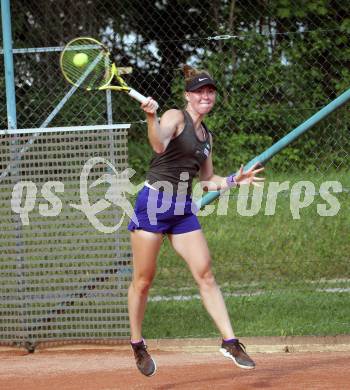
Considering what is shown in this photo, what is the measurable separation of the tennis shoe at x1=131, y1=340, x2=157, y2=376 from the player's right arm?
137cm

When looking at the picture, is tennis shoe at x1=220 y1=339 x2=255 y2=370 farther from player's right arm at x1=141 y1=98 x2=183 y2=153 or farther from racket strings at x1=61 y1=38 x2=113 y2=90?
racket strings at x1=61 y1=38 x2=113 y2=90

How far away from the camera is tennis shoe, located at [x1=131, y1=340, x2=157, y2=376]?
21.4 feet

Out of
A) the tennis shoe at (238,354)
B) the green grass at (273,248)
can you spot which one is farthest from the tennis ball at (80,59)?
the green grass at (273,248)

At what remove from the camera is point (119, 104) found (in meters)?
9.93

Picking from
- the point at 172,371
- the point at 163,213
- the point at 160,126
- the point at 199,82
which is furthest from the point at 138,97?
the point at 172,371

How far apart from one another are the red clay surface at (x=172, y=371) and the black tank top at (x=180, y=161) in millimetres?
1414

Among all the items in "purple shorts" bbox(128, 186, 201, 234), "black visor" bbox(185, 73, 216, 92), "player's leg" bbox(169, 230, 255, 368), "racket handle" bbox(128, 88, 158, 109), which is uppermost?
"black visor" bbox(185, 73, 216, 92)

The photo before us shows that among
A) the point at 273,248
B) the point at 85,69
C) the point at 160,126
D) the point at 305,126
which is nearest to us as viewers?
the point at 160,126

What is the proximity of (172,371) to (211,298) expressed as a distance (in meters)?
1.26

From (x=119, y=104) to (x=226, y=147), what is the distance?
1306 mm

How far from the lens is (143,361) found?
21.5ft

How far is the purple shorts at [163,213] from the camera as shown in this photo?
6.32 metres

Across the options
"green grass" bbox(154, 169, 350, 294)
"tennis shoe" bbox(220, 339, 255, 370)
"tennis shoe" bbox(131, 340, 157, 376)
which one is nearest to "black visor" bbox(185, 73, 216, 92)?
"tennis shoe" bbox(220, 339, 255, 370)

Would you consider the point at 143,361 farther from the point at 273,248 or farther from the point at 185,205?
the point at 273,248
